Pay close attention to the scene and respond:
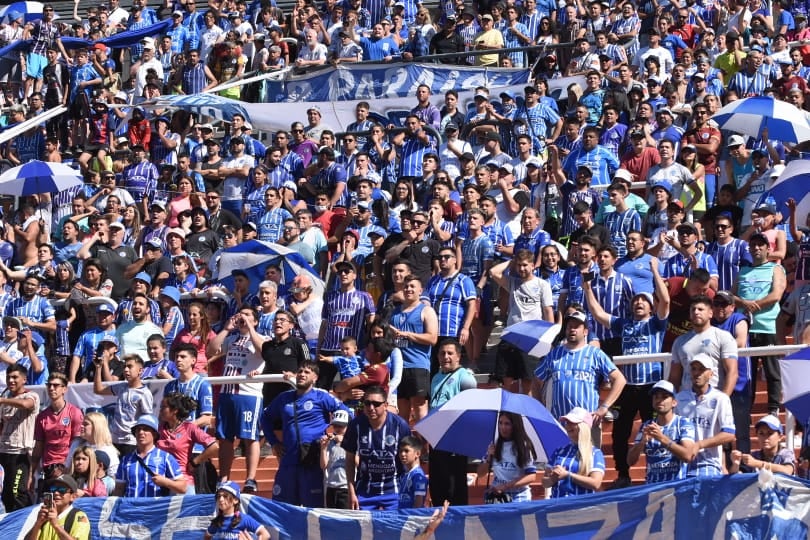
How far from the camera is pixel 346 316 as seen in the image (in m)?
14.5

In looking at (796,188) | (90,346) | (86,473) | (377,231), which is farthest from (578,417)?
(377,231)

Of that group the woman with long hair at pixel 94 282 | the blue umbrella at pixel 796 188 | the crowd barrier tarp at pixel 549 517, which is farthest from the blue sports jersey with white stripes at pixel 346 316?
the blue umbrella at pixel 796 188

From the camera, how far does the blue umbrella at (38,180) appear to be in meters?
18.8

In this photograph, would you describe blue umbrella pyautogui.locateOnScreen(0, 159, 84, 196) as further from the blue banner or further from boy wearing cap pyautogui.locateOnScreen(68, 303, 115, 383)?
the blue banner

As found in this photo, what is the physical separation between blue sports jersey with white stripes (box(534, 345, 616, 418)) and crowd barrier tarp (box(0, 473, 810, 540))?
1.47 meters

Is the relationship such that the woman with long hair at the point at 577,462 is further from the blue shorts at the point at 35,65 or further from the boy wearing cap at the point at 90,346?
the blue shorts at the point at 35,65

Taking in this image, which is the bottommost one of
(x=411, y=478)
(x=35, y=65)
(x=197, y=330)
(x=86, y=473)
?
(x=86, y=473)

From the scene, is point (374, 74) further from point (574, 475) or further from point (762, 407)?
point (574, 475)

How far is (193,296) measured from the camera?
1573 centimetres

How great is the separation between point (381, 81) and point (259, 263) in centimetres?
812

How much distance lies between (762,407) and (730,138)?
4.59 m

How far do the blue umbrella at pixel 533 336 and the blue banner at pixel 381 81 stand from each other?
980 cm

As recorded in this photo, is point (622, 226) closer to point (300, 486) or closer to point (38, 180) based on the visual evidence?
point (300, 486)

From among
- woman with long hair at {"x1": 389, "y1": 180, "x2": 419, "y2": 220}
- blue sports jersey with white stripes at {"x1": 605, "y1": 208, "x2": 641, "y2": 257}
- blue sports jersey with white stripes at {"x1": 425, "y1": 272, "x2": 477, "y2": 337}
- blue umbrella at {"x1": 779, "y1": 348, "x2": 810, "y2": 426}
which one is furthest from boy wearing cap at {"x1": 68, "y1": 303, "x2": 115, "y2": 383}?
blue umbrella at {"x1": 779, "y1": 348, "x2": 810, "y2": 426}
